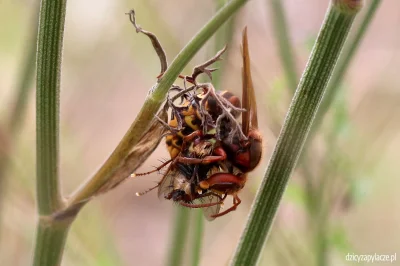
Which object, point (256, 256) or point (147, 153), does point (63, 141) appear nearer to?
point (147, 153)

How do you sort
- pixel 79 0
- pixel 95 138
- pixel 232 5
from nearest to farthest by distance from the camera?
pixel 232 5, pixel 79 0, pixel 95 138

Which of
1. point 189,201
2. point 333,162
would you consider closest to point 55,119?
point 189,201

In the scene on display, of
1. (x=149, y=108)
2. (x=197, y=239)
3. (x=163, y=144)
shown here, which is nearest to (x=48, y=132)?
(x=149, y=108)

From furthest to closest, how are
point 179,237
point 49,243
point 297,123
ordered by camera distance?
point 179,237, point 49,243, point 297,123

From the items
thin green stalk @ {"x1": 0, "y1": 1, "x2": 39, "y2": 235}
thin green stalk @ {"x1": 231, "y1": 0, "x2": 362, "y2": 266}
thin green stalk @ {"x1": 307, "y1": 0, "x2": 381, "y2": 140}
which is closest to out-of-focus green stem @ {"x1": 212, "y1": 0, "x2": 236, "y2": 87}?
thin green stalk @ {"x1": 307, "y1": 0, "x2": 381, "y2": 140}

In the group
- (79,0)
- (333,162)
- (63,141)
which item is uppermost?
(333,162)

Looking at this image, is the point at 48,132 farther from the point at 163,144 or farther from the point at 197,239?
the point at 197,239

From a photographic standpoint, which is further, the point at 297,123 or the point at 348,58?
the point at 348,58
